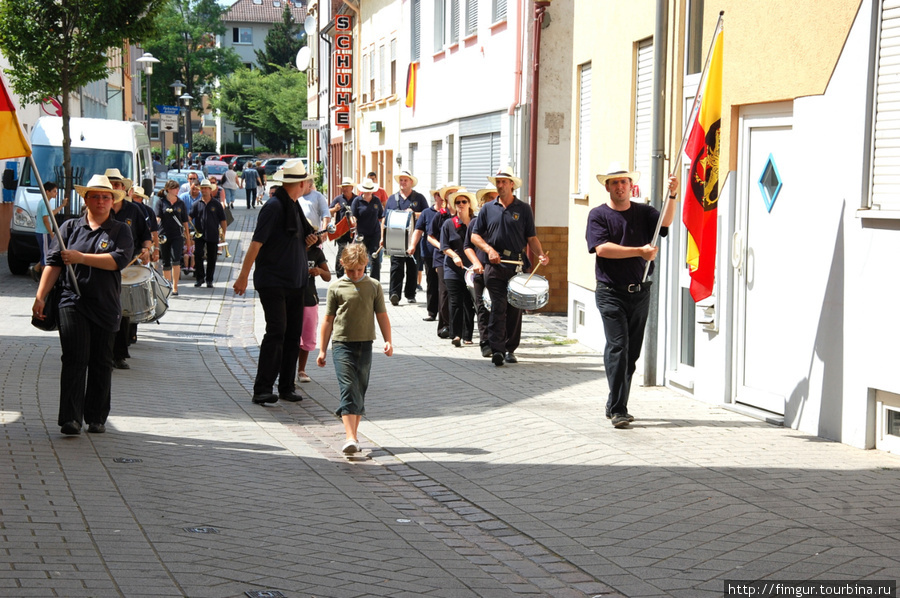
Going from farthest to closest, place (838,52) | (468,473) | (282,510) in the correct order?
(838,52) → (468,473) → (282,510)

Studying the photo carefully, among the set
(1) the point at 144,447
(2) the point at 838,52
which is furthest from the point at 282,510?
(2) the point at 838,52

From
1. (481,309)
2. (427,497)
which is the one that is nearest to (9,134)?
(427,497)

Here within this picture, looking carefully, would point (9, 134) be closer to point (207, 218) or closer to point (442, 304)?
point (442, 304)

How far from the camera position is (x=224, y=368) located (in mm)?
13016

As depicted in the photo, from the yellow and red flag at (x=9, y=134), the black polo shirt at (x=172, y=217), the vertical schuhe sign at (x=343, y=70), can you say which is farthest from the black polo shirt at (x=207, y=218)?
the vertical schuhe sign at (x=343, y=70)

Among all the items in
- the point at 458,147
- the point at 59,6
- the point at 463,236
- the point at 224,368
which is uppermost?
the point at 59,6

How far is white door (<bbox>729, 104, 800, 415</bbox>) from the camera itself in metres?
9.45

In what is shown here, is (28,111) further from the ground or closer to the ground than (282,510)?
further from the ground

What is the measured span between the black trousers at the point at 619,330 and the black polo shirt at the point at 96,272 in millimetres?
3583

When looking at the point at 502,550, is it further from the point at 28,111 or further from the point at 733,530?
the point at 28,111

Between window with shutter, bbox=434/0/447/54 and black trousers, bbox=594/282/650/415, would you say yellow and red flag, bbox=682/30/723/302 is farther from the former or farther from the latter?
window with shutter, bbox=434/0/447/54

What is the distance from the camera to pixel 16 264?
75.0 feet

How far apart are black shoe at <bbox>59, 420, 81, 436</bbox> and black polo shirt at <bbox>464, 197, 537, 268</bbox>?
18.3 feet

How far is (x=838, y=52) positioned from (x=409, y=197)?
11308mm
